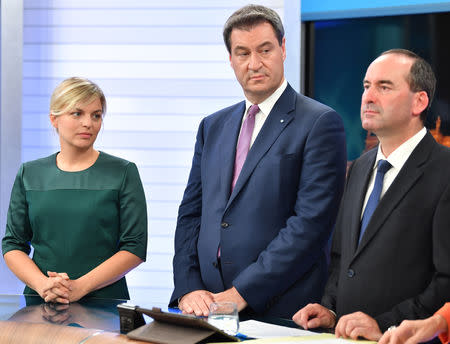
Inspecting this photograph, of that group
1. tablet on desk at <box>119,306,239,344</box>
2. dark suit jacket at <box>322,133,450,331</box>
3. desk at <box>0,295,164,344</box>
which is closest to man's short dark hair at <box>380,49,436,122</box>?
dark suit jacket at <box>322,133,450,331</box>

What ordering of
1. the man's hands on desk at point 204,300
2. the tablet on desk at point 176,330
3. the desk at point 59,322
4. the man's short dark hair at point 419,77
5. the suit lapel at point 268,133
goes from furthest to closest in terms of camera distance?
the suit lapel at point 268,133 → the man's hands on desk at point 204,300 → the man's short dark hair at point 419,77 → the desk at point 59,322 → the tablet on desk at point 176,330

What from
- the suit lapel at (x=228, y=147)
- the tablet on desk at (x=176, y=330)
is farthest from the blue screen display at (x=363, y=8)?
the tablet on desk at (x=176, y=330)

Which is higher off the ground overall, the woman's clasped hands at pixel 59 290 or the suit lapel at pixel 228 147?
the suit lapel at pixel 228 147

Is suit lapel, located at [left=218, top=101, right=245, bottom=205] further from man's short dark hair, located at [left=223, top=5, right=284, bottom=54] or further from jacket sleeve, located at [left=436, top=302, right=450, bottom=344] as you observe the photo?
jacket sleeve, located at [left=436, top=302, right=450, bottom=344]

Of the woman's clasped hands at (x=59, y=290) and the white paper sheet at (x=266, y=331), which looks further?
the woman's clasped hands at (x=59, y=290)

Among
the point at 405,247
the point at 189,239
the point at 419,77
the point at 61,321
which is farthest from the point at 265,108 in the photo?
the point at 61,321

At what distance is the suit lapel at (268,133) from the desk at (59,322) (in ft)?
2.19

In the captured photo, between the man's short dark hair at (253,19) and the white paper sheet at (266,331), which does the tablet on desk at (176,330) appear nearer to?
the white paper sheet at (266,331)

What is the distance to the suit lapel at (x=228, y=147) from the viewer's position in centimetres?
278

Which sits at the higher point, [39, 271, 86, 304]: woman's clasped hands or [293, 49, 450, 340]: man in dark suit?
[293, 49, 450, 340]: man in dark suit

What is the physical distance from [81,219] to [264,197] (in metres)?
0.83

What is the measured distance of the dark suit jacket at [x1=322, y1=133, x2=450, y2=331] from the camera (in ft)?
6.88

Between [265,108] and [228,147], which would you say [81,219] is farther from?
[265,108]

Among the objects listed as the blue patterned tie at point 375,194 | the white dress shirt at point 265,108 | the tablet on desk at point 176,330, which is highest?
the white dress shirt at point 265,108
